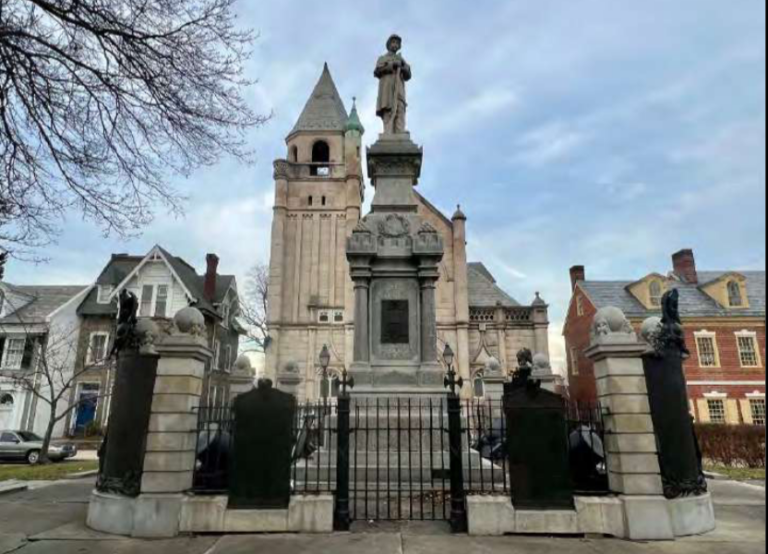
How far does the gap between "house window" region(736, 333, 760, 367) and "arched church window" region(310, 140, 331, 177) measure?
30956 millimetres

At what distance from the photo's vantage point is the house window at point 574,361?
37219 millimetres

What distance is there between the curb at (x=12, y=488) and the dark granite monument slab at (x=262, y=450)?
6699mm

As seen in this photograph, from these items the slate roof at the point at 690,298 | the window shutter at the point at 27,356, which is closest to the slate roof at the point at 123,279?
the window shutter at the point at 27,356

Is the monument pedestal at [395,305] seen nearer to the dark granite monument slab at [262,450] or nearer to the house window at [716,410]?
the dark granite monument slab at [262,450]

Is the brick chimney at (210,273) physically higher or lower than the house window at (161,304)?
higher

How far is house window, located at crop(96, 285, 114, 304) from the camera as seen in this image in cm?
3250

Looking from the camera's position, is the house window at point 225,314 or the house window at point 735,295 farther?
the house window at point 225,314

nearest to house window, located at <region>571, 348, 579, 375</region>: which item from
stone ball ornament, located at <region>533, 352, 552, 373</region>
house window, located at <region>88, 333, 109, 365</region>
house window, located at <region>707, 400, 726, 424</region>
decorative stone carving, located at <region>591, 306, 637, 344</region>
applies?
house window, located at <region>707, 400, 726, 424</region>

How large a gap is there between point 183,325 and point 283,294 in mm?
27183

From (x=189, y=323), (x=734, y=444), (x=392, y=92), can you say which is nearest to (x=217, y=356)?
(x=392, y=92)

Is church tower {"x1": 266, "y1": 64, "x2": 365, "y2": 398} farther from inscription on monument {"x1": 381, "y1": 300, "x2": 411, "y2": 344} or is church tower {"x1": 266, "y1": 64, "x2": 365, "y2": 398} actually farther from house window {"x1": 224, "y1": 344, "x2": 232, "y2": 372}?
inscription on monument {"x1": 381, "y1": 300, "x2": 411, "y2": 344}

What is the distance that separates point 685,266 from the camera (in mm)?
34156

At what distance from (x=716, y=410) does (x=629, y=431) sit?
2779cm

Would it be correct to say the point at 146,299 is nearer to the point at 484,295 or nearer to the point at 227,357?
the point at 227,357
